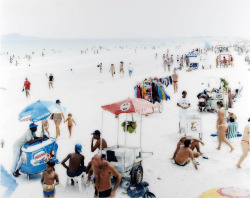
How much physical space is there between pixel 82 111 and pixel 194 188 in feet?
24.9

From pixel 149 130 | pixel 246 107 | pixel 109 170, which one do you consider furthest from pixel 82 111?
pixel 109 170

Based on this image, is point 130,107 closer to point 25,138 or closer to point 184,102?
point 25,138

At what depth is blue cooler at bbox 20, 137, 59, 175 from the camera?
5.52 meters

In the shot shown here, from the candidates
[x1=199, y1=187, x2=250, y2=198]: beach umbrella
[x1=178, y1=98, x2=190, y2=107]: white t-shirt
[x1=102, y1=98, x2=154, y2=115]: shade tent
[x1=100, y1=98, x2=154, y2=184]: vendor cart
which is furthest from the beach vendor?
A: [x1=178, y1=98, x2=190, y2=107]: white t-shirt

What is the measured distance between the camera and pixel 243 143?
19.1ft

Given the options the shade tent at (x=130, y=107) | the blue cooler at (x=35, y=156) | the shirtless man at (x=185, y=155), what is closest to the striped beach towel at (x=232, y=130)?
the shirtless man at (x=185, y=155)

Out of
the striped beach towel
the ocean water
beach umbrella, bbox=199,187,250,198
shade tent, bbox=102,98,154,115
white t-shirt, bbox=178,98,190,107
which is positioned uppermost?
the ocean water

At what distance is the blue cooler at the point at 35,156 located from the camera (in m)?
5.52

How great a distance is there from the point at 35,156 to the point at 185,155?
130 inches

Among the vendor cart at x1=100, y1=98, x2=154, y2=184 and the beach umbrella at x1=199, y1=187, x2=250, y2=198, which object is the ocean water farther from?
the beach umbrella at x1=199, y1=187, x2=250, y2=198

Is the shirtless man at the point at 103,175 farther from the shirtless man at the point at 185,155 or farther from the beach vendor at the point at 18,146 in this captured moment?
the shirtless man at the point at 185,155

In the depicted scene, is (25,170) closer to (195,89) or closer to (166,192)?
(166,192)

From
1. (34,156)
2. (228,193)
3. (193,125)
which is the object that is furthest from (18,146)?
(193,125)

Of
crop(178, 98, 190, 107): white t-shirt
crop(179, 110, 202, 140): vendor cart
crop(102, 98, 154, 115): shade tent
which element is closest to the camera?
crop(102, 98, 154, 115): shade tent
